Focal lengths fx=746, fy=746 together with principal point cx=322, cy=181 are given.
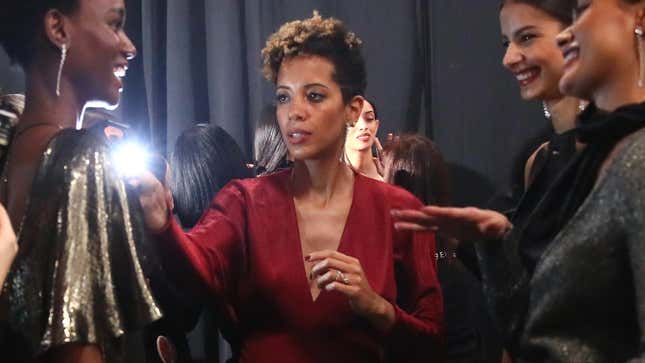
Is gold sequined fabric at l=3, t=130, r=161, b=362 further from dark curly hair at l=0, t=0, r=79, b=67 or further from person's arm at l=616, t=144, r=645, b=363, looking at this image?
person's arm at l=616, t=144, r=645, b=363

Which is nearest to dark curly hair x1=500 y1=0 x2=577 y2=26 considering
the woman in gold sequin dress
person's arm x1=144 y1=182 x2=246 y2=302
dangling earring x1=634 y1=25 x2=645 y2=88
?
dangling earring x1=634 y1=25 x2=645 y2=88

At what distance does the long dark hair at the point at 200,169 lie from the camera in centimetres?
195

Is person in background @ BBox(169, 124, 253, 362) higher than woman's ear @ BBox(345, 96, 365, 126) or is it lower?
lower

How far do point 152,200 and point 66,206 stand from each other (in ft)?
1.10

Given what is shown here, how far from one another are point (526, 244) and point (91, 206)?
2.07ft

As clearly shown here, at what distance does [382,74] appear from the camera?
2.41 meters

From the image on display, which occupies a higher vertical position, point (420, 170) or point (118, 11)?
point (118, 11)

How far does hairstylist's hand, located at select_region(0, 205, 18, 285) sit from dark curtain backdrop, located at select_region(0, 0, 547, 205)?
1557 millimetres

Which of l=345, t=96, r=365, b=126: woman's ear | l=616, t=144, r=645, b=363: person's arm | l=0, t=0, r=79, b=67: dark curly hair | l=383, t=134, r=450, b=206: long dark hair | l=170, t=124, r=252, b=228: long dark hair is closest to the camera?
l=616, t=144, r=645, b=363: person's arm

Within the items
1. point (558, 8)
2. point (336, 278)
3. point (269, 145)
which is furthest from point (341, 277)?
point (269, 145)

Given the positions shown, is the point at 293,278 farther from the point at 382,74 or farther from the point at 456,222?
the point at 382,74

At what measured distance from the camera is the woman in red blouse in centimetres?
142

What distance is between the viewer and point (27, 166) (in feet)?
3.32

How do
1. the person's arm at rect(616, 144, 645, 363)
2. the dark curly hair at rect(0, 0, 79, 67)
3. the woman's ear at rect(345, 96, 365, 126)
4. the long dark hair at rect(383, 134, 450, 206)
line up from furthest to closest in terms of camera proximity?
1. the long dark hair at rect(383, 134, 450, 206)
2. the woman's ear at rect(345, 96, 365, 126)
3. the dark curly hair at rect(0, 0, 79, 67)
4. the person's arm at rect(616, 144, 645, 363)
